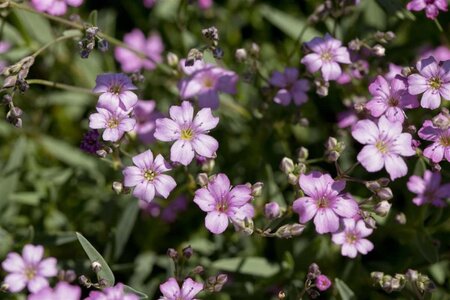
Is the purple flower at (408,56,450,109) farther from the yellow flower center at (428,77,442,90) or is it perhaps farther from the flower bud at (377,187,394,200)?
the flower bud at (377,187,394,200)

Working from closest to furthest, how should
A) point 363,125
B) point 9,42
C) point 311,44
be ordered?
point 363,125, point 311,44, point 9,42

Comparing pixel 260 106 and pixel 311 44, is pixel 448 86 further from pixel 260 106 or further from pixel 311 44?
pixel 260 106

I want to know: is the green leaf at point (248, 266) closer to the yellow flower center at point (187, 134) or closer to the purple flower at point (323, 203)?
the purple flower at point (323, 203)

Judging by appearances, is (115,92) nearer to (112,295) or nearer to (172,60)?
(172,60)

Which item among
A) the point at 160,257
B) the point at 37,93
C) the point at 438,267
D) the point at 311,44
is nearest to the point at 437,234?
the point at 438,267

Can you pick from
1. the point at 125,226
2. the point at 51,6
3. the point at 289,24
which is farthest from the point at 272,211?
the point at 289,24
